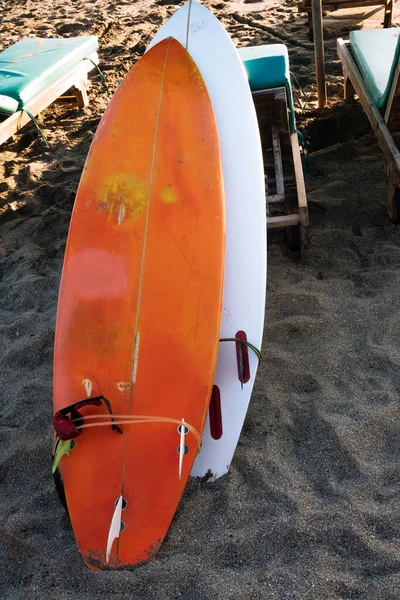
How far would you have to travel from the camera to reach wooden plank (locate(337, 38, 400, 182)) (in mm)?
2990

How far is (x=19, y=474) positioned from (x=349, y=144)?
2960mm

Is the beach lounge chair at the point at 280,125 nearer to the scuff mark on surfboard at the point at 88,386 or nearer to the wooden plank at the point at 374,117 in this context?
the wooden plank at the point at 374,117

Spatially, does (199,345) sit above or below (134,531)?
above

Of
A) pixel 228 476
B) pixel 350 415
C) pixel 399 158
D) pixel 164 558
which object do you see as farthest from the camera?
pixel 399 158

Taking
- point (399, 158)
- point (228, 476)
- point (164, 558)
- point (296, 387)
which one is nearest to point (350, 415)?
point (296, 387)

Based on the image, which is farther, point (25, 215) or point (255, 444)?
point (25, 215)

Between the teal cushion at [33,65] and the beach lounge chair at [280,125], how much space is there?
1686 mm

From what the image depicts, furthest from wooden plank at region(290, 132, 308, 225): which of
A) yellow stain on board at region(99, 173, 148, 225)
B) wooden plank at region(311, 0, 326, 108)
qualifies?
wooden plank at region(311, 0, 326, 108)

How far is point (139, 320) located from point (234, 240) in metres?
0.52

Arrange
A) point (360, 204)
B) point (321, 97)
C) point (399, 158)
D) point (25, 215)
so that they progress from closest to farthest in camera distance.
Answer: point (399, 158) < point (360, 204) < point (25, 215) < point (321, 97)

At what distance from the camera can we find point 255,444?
2.09 meters

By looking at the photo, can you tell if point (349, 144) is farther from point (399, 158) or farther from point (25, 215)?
point (25, 215)

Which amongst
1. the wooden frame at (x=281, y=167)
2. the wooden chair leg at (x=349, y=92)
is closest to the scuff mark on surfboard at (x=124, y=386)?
the wooden frame at (x=281, y=167)

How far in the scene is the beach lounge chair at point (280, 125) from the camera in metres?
2.93
